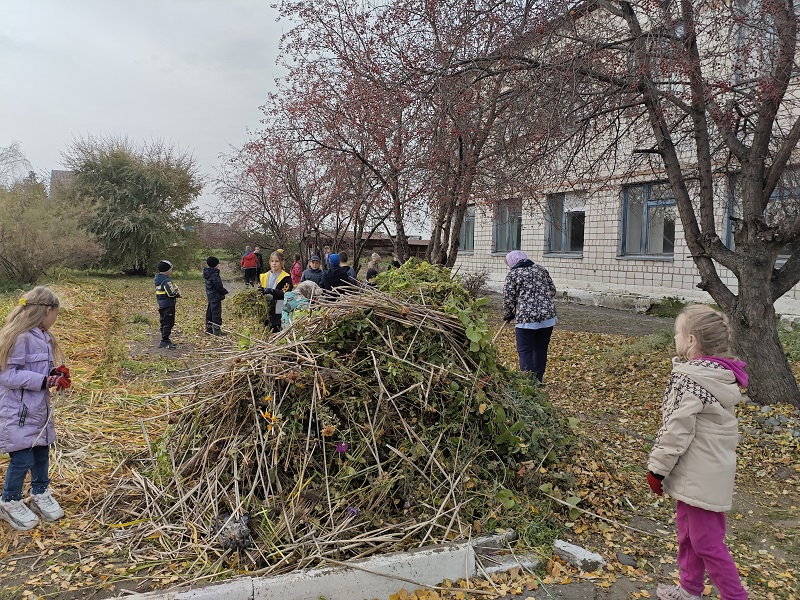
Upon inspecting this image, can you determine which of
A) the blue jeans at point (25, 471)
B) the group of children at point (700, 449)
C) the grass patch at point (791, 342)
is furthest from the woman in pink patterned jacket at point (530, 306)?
the blue jeans at point (25, 471)

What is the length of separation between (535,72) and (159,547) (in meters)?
6.14

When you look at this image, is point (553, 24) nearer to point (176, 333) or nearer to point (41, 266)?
point (176, 333)

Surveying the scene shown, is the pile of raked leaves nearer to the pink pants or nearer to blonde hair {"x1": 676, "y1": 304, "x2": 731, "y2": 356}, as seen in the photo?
the pink pants

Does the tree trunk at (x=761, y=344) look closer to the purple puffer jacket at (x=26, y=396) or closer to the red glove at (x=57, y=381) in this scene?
the red glove at (x=57, y=381)

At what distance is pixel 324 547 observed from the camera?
11.5 feet

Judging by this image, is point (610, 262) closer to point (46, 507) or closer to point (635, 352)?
point (635, 352)

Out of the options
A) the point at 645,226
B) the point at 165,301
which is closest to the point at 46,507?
the point at 165,301

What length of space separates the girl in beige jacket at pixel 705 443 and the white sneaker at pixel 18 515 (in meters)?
3.97

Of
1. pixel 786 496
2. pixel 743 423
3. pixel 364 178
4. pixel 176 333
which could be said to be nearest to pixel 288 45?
pixel 364 178

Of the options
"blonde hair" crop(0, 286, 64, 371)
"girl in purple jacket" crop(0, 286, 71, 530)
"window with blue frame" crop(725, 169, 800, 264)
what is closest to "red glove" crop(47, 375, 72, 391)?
"girl in purple jacket" crop(0, 286, 71, 530)

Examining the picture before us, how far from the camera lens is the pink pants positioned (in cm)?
303

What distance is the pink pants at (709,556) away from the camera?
3031mm

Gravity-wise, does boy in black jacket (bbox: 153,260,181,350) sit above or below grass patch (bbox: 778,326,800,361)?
above

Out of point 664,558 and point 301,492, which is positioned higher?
point 301,492
